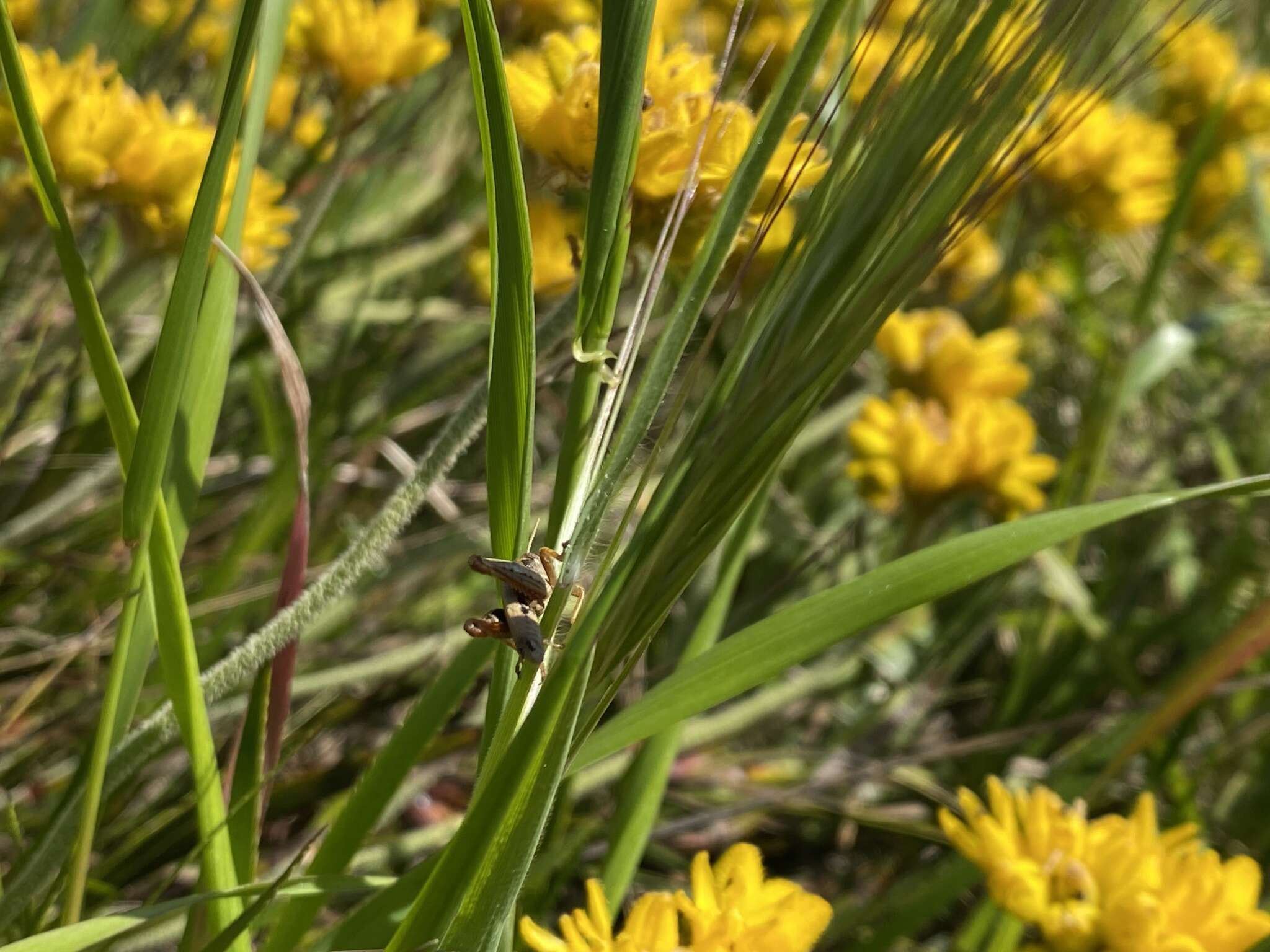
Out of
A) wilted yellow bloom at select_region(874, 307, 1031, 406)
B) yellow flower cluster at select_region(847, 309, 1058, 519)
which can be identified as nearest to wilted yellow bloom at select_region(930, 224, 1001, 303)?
wilted yellow bloom at select_region(874, 307, 1031, 406)

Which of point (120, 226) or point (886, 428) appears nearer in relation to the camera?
point (120, 226)

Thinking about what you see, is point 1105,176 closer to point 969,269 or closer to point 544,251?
point 969,269

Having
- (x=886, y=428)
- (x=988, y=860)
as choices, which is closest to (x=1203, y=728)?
(x=886, y=428)

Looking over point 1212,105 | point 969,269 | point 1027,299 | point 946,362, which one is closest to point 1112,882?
point 946,362

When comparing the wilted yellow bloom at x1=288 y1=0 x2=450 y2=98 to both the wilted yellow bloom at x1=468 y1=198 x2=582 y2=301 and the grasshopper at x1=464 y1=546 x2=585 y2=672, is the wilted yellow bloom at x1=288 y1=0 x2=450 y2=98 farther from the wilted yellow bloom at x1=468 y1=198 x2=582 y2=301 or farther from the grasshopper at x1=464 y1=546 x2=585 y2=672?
the grasshopper at x1=464 y1=546 x2=585 y2=672

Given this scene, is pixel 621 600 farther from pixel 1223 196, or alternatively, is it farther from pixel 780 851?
pixel 1223 196

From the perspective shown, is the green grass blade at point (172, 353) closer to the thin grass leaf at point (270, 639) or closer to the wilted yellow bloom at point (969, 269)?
the thin grass leaf at point (270, 639)
